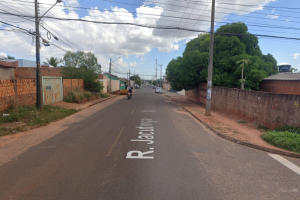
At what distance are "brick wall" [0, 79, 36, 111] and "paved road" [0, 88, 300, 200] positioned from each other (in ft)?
18.6

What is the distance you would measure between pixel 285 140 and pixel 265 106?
128 inches

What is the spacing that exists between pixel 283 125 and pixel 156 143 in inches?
227

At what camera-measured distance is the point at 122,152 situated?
582 cm

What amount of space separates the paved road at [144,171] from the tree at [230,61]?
1107 centimetres

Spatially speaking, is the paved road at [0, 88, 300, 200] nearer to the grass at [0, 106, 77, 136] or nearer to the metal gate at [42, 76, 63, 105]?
the grass at [0, 106, 77, 136]

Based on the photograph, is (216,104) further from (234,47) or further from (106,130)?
(106,130)

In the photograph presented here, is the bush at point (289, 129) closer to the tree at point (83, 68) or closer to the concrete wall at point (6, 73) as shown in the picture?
the concrete wall at point (6, 73)

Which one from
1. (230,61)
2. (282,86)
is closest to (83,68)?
(230,61)

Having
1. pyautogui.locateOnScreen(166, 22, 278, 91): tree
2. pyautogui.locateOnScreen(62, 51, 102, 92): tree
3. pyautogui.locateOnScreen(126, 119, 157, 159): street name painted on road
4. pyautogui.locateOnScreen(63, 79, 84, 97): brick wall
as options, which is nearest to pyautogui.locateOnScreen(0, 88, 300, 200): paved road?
pyautogui.locateOnScreen(126, 119, 157, 159): street name painted on road

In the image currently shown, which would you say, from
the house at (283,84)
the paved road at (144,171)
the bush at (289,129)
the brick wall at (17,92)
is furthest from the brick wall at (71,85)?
the house at (283,84)

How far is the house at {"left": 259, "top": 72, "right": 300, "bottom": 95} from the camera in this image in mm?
12594

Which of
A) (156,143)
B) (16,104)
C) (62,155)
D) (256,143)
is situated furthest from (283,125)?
(16,104)

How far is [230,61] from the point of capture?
56.5 feet

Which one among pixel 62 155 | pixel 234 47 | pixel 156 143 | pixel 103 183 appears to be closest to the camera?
pixel 103 183
